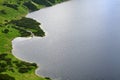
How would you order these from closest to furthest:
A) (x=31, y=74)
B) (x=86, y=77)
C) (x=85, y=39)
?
(x=86, y=77), (x=31, y=74), (x=85, y=39)

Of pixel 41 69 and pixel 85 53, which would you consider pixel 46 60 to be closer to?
pixel 41 69

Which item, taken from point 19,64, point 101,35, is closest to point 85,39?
point 101,35

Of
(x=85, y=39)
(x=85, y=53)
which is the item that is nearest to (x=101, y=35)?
(x=85, y=39)

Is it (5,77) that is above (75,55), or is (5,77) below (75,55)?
below

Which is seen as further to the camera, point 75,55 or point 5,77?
point 75,55

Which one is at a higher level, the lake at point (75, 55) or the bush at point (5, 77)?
the lake at point (75, 55)

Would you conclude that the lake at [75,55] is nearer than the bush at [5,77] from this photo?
No

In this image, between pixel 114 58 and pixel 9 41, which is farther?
pixel 9 41

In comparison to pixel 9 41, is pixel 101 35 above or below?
above

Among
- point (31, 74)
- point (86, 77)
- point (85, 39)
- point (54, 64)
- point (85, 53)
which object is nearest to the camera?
point (86, 77)

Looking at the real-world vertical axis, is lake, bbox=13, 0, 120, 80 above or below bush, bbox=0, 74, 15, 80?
above

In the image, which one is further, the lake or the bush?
the lake
